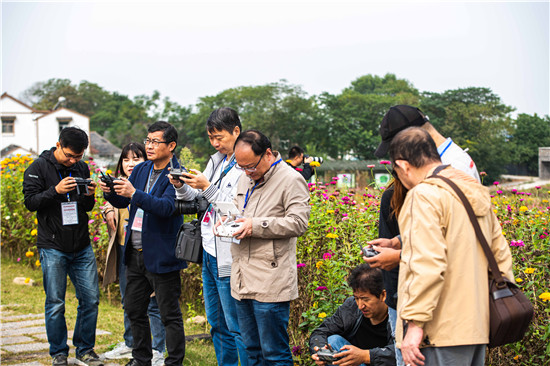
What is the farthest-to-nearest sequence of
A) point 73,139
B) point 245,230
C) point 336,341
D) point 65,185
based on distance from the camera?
1. point 73,139
2. point 65,185
3. point 336,341
4. point 245,230

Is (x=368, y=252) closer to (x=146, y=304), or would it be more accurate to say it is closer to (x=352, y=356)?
(x=352, y=356)

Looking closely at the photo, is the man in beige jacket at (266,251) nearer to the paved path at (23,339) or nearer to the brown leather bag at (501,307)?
the brown leather bag at (501,307)

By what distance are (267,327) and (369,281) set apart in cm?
66

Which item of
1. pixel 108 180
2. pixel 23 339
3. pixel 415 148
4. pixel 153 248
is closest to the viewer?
pixel 415 148

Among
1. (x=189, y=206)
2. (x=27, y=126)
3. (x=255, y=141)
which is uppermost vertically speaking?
(x=27, y=126)

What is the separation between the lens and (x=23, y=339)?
544 centimetres

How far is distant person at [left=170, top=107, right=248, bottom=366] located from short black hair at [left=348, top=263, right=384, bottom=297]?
872mm

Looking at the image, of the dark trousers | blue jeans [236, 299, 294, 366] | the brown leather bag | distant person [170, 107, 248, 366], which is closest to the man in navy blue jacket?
the dark trousers

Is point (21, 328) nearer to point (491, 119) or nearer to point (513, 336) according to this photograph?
point (513, 336)

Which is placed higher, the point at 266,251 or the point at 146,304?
the point at 266,251

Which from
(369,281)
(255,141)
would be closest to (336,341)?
(369,281)

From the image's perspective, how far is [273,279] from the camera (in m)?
3.34

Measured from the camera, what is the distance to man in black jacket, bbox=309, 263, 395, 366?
133 inches

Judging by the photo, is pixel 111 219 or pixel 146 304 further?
pixel 111 219
